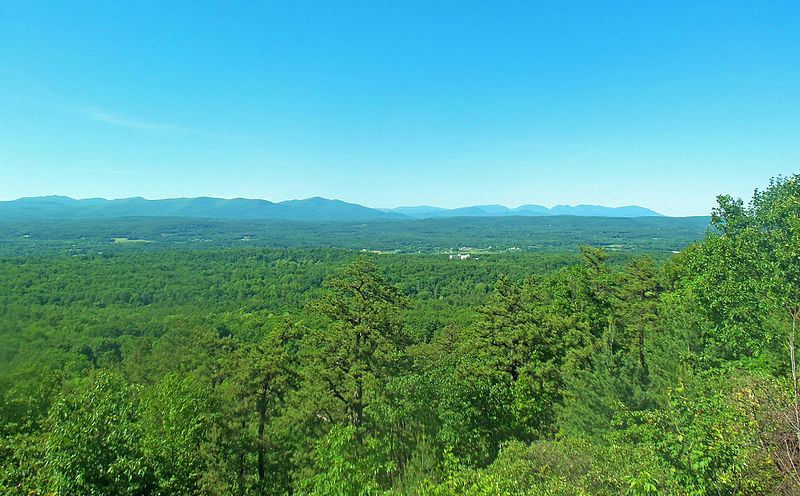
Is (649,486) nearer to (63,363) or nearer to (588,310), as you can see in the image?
(588,310)

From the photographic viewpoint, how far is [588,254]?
84.8 feet

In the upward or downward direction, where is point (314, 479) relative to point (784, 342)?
downward

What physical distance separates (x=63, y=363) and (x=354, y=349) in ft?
90.5

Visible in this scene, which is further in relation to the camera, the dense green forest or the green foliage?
the dense green forest

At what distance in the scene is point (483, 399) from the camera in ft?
46.3

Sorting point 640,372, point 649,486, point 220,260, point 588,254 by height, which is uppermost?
point 588,254

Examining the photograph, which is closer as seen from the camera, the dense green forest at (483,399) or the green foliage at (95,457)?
the green foliage at (95,457)

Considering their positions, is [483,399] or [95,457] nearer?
[95,457]

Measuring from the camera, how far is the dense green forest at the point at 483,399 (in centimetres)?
726

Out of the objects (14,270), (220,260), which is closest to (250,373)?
(14,270)

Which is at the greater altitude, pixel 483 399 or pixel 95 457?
pixel 95 457

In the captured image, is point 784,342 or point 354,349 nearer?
point 784,342

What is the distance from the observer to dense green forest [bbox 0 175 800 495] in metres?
7.26

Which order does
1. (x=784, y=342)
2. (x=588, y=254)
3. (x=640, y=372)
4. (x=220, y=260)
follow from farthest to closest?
(x=220, y=260) < (x=588, y=254) < (x=640, y=372) < (x=784, y=342)
